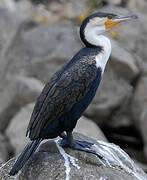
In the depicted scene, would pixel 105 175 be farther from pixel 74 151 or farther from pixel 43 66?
pixel 43 66

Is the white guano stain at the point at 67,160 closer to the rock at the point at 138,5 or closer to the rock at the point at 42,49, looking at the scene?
the rock at the point at 42,49

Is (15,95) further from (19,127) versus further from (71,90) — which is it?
(71,90)

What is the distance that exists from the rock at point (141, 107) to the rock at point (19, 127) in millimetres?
1983

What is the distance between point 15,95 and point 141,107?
2238 millimetres

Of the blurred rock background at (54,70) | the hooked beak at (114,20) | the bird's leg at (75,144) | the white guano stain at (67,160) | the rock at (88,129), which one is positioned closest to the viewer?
the white guano stain at (67,160)

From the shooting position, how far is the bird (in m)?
3.78

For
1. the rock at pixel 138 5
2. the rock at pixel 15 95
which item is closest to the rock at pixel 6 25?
the rock at pixel 15 95

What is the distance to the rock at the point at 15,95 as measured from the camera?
24.8 ft

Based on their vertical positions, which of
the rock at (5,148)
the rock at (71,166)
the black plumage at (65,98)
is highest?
the black plumage at (65,98)

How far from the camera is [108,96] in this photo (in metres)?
8.20

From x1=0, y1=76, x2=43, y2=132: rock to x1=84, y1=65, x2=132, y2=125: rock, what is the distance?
3.49ft

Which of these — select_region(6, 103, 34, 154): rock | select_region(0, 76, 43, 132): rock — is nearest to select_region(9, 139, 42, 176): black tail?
select_region(6, 103, 34, 154): rock

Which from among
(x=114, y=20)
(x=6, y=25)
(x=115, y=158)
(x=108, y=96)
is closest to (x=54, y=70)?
(x=108, y=96)

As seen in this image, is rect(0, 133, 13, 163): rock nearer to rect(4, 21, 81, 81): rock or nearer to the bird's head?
rect(4, 21, 81, 81): rock
